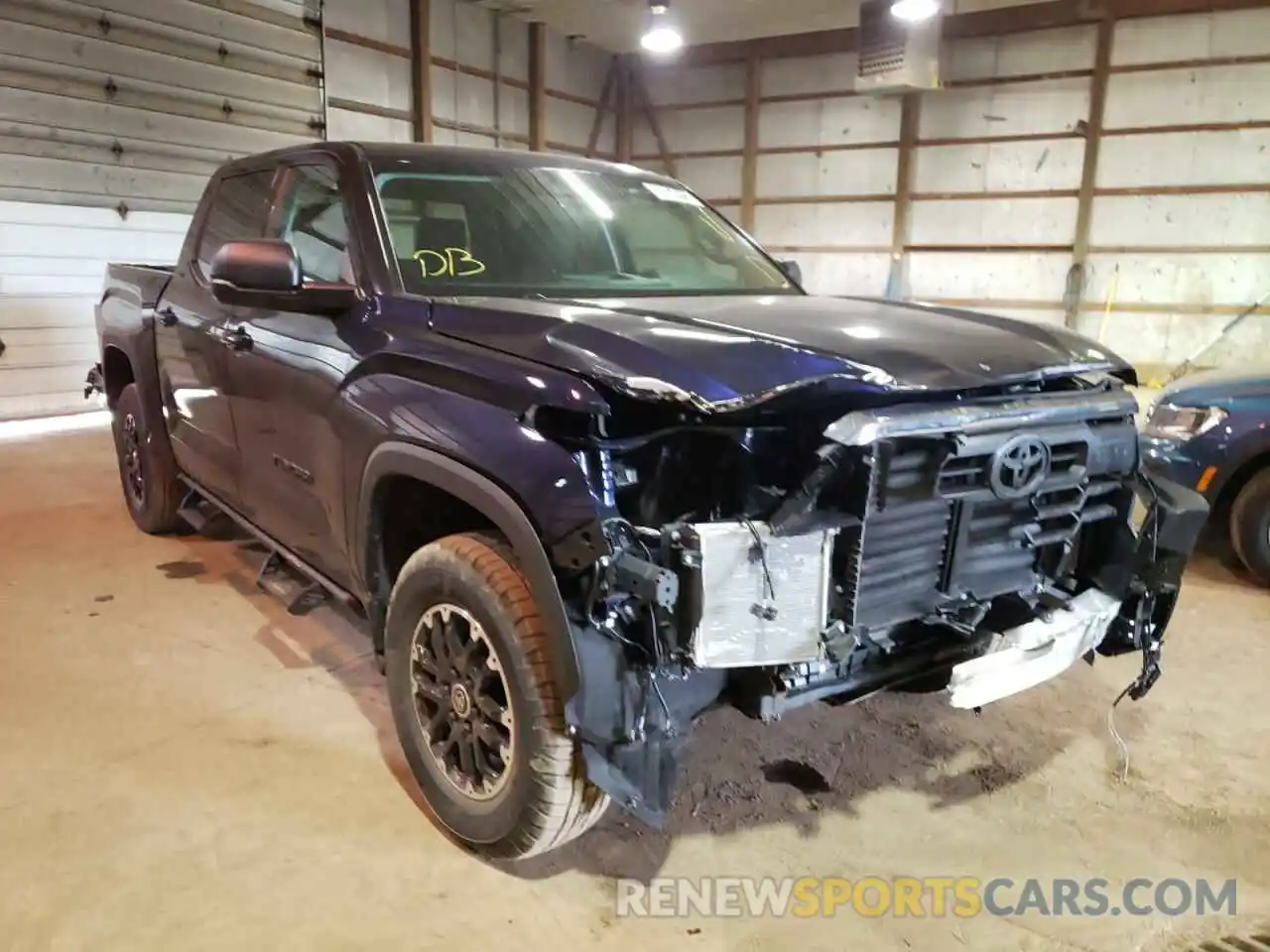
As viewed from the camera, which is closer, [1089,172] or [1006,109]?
[1089,172]

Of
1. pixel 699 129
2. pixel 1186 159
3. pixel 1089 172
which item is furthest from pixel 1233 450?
pixel 699 129

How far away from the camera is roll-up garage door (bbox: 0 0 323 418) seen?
774cm

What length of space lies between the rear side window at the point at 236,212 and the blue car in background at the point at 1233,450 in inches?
162

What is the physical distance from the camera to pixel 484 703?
7.35 ft

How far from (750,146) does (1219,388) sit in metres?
9.48

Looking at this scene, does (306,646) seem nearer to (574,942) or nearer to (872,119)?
(574,942)

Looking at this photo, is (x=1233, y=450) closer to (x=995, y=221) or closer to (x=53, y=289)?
(x=995, y=221)

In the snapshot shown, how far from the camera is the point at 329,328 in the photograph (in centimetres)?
272

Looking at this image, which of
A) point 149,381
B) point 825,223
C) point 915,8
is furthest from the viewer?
point 825,223

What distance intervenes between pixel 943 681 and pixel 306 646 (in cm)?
240

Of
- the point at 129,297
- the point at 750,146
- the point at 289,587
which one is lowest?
the point at 289,587

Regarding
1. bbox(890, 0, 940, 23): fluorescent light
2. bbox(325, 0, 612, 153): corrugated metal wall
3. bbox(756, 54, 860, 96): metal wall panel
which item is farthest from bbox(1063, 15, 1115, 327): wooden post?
bbox(325, 0, 612, 153): corrugated metal wall

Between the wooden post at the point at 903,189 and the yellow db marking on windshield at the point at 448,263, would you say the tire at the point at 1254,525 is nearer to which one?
the yellow db marking on windshield at the point at 448,263

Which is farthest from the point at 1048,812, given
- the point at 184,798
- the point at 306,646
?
the point at 306,646
